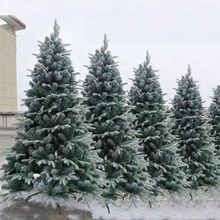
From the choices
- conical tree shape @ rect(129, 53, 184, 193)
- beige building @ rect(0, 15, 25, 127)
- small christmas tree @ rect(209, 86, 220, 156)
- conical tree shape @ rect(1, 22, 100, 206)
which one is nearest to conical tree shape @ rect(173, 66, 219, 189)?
conical tree shape @ rect(129, 53, 184, 193)

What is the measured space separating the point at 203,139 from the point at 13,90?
36.2ft

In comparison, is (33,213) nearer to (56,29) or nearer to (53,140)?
(53,140)

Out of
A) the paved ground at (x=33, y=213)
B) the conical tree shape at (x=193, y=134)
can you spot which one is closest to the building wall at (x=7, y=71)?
the conical tree shape at (x=193, y=134)

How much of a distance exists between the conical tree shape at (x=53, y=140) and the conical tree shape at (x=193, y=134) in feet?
12.4

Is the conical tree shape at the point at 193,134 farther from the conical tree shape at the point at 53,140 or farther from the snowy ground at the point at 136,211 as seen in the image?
the conical tree shape at the point at 53,140

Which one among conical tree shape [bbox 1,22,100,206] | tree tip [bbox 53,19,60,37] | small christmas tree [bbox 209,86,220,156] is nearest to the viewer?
conical tree shape [bbox 1,22,100,206]

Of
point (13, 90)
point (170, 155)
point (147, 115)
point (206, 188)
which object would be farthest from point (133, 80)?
point (13, 90)

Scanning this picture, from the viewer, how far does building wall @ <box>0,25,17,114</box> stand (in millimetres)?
18781

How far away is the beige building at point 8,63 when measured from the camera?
1880 centimetres

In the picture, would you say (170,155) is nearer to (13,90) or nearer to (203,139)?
(203,139)

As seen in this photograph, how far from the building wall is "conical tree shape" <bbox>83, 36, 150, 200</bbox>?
9.69 m

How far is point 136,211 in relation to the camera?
9.27 meters

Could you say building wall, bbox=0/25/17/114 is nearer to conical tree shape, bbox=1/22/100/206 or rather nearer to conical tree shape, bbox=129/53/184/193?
conical tree shape, bbox=129/53/184/193

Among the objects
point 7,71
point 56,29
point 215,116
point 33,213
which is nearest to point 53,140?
point 33,213
